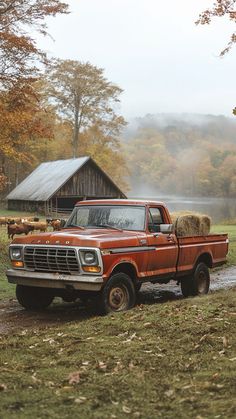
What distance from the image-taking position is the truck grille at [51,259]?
9.04m

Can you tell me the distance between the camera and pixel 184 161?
136 meters

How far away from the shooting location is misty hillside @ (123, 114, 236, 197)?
415 feet

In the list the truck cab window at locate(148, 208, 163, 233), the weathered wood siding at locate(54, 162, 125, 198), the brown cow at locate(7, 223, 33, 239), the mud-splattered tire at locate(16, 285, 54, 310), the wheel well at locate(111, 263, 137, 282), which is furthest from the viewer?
the weathered wood siding at locate(54, 162, 125, 198)

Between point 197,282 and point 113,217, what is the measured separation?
2.71 m

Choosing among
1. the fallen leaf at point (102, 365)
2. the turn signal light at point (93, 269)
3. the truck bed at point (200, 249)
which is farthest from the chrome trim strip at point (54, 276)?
the fallen leaf at point (102, 365)

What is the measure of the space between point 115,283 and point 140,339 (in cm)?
254

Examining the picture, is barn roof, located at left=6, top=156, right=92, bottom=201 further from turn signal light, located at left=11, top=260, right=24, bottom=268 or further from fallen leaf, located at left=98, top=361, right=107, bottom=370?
fallen leaf, located at left=98, top=361, right=107, bottom=370

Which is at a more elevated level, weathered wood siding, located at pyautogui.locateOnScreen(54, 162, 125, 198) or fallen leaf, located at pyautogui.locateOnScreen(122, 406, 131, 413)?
weathered wood siding, located at pyautogui.locateOnScreen(54, 162, 125, 198)

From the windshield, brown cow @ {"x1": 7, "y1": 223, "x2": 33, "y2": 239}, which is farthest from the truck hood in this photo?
brown cow @ {"x1": 7, "y1": 223, "x2": 33, "y2": 239}

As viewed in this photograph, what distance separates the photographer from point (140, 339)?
22.0 ft

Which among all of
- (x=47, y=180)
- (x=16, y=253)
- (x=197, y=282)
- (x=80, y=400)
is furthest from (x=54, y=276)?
(x=47, y=180)

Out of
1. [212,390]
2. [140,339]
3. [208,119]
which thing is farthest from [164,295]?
[208,119]

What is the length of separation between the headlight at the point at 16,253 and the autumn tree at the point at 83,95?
4985cm

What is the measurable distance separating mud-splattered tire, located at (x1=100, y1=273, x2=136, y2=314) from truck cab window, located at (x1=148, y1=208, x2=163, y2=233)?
1523 millimetres
